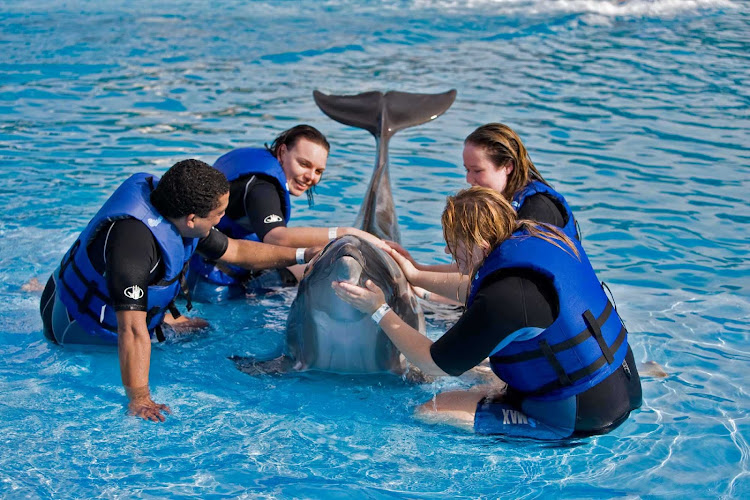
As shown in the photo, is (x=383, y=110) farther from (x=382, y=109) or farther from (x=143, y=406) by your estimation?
(x=143, y=406)

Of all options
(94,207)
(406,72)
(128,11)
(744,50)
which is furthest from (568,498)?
(128,11)

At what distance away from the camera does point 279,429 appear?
16.0 ft

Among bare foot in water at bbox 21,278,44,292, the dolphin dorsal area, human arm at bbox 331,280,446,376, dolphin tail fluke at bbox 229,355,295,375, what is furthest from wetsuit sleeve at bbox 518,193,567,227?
bare foot in water at bbox 21,278,44,292

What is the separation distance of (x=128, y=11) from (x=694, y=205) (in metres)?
15.6

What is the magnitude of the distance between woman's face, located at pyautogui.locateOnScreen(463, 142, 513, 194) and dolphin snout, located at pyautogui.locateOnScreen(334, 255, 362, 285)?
105cm

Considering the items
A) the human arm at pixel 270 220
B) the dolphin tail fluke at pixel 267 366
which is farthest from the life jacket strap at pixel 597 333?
the human arm at pixel 270 220

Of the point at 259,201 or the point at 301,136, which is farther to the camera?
the point at 301,136

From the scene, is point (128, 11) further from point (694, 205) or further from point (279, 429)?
point (279, 429)

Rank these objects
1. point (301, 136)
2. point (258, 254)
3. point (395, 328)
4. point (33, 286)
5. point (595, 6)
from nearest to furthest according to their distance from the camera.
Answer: point (395, 328) < point (258, 254) < point (301, 136) < point (33, 286) < point (595, 6)

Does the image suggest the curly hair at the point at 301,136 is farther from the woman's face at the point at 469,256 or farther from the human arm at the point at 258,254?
the woman's face at the point at 469,256

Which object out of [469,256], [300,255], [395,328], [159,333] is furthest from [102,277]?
[469,256]

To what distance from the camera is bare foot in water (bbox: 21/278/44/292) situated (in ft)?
22.4

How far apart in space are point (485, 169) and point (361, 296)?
1.33m

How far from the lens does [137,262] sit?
16.0 feet
